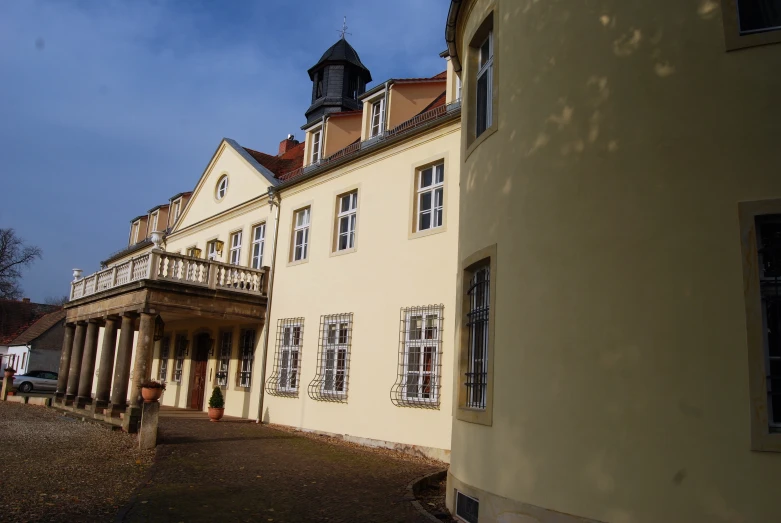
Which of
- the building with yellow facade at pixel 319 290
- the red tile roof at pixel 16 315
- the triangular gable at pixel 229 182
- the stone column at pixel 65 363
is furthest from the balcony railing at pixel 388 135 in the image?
the red tile roof at pixel 16 315

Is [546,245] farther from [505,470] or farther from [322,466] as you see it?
[322,466]

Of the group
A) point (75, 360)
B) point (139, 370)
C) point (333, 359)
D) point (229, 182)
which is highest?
point (229, 182)

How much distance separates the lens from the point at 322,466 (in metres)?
10.6

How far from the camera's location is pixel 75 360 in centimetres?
2125

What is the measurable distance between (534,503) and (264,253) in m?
14.8

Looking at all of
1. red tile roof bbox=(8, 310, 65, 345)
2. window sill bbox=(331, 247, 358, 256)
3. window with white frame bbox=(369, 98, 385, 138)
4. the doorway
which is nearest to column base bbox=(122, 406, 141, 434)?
window sill bbox=(331, 247, 358, 256)

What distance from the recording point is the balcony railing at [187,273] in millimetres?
16906

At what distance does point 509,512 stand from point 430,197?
28.3 feet

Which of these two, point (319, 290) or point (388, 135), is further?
point (319, 290)

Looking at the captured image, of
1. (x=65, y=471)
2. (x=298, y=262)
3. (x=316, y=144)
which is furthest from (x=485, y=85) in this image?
(x=316, y=144)

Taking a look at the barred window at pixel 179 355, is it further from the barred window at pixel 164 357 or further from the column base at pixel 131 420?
the column base at pixel 131 420

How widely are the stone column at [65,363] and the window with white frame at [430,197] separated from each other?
14.6m

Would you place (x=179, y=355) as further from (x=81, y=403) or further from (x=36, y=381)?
(x=36, y=381)

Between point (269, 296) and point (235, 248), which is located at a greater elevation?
point (235, 248)
